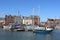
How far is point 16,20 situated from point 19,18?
4130 millimetres

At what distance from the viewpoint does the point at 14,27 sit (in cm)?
11306

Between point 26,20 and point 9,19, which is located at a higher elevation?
point 9,19

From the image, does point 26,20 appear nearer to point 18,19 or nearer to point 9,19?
point 18,19

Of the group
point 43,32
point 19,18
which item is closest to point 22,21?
point 19,18

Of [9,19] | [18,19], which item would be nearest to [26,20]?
[18,19]

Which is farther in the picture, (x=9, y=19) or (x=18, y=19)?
(x=9, y=19)

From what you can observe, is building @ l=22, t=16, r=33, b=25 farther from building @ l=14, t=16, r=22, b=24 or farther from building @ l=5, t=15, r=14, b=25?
building @ l=5, t=15, r=14, b=25

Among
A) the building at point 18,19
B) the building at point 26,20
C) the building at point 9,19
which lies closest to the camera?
the building at point 18,19

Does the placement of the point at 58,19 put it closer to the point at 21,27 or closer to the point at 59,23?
the point at 59,23

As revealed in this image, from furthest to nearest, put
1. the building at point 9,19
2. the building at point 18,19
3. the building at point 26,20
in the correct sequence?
the building at point 9,19, the building at point 26,20, the building at point 18,19

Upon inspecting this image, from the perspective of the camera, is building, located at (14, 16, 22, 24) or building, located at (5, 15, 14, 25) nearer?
building, located at (14, 16, 22, 24)

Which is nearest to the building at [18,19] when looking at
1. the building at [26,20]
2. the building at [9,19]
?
the building at [9,19]

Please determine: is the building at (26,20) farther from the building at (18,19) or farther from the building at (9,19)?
the building at (9,19)

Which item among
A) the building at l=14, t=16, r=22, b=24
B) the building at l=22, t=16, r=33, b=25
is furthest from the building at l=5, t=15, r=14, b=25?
the building at l=22, t=16, r=33, b=25
